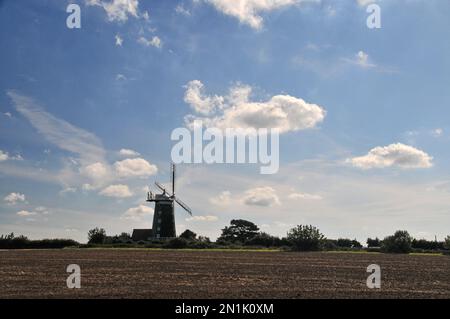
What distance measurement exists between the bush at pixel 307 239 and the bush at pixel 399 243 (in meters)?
10.7

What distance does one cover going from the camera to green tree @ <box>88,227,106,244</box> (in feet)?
316

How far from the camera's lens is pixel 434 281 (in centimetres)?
2625


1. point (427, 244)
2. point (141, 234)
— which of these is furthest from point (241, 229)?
point (427, 244)

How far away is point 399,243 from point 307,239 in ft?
47.1

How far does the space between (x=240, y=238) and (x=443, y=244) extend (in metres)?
54.6

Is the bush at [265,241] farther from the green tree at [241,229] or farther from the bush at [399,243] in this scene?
the green tree at [241,229]

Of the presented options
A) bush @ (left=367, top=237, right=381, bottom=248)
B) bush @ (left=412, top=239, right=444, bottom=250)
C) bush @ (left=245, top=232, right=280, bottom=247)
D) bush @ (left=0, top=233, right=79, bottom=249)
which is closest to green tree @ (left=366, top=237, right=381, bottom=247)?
bush @ (left=367, top=237, right=381, bottom=248)

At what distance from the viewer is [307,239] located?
80.2 m

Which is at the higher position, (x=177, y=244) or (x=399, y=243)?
(x=399, y=243)

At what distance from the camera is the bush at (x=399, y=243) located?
78.7m

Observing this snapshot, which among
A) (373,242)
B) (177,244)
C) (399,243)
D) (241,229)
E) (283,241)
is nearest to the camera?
(399,243)

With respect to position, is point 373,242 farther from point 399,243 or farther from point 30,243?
point 30,243
